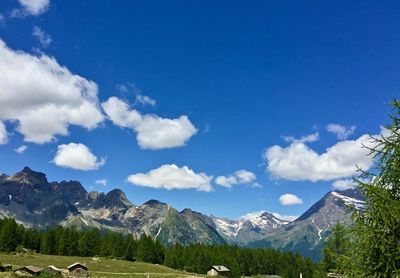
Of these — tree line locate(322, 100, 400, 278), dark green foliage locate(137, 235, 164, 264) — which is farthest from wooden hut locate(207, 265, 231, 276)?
tree line locate(322, 100, 400, 278)

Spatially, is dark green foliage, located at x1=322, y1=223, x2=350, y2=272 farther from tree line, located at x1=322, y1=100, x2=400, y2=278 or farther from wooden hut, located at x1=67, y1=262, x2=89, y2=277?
wooden hut, located at x1=67, y1=262, x2=89, y2=277

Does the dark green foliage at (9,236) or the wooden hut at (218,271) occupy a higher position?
the dark green foliage at (9,236)

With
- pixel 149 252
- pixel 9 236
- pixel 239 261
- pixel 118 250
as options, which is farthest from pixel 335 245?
pixel 239 261

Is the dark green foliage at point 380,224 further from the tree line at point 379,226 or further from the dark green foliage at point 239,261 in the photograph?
the dark green foliage at point 239,261

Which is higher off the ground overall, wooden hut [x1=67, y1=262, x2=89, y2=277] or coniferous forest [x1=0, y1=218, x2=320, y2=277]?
coniferous forest [x1=0, y1=218, x2=320, y2=277]

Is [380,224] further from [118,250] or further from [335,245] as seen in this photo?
[118,250]

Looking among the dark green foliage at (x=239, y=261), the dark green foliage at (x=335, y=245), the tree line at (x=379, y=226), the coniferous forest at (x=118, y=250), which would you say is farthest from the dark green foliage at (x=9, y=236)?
the tree line at (x=379, y=226)

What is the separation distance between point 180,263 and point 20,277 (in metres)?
95.6

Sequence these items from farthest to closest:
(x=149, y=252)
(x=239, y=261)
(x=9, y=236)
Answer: (x=239, y=261) < (x=149, y=252) < (x=9, y=236)

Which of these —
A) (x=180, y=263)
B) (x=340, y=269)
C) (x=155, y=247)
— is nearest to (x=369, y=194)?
(x=340, y=269)

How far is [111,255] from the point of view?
157 m

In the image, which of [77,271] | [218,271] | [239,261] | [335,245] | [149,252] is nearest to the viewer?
[335,245]

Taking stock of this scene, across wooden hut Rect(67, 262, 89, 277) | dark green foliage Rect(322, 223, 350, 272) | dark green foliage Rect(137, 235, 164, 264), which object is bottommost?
wooden hut Rect(67, 262, 89, 277)

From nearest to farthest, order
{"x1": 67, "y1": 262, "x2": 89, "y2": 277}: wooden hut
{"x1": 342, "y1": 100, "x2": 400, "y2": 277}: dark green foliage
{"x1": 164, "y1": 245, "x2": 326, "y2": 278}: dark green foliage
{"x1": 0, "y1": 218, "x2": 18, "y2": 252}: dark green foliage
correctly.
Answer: {"x1": 342, "y1": 100, "x2": 400, "y2": 277}: dark green foliage
{"x1": 67, "y1": 262, "x2": 89, "y2": 277}: wooden hut
{"x1": 0, "y1": 218, "x2": 18, "y2": 252}: dark green foliage
{"x1": 164, "y1": 245, "x2": 326, "y2": 278}: dark green foliage
